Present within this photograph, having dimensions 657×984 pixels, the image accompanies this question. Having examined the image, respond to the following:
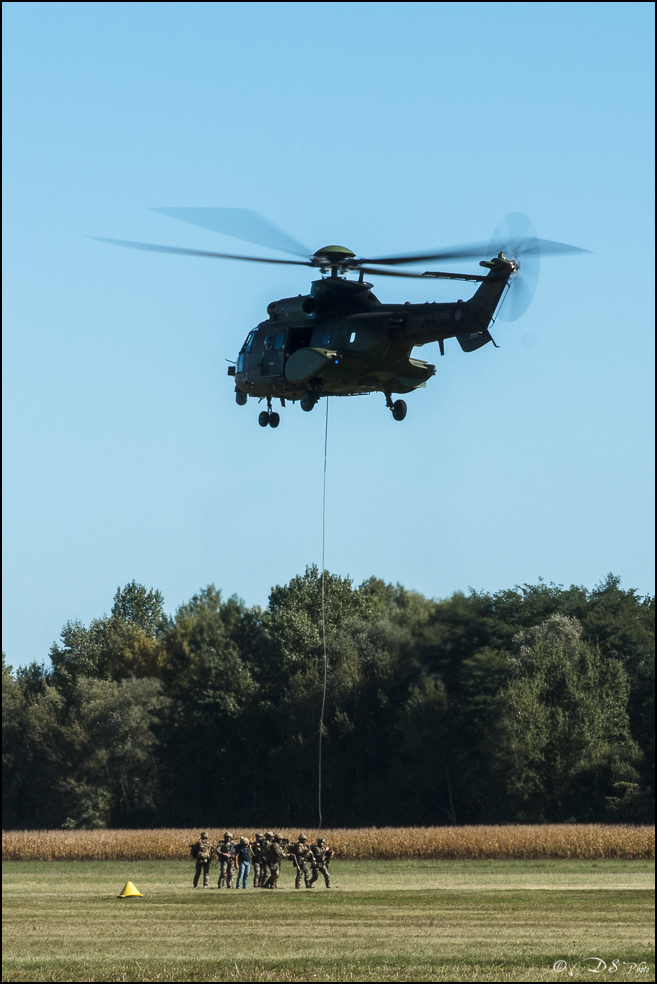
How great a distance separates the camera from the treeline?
6275 cm

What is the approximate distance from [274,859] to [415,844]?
13.4 m

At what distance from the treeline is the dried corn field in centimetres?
1177

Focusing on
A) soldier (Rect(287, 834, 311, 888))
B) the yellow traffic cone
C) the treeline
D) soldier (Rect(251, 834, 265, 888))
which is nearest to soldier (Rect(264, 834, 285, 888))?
soldier (Rect(251, 834, 265, 888))

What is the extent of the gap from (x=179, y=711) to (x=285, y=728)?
679 cm

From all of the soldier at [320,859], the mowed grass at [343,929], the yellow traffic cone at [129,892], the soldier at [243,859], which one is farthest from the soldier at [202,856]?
the soldier at [320,859]

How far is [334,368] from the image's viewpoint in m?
28.2

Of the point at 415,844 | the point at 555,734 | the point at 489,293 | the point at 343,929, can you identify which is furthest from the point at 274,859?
the point at 555,734

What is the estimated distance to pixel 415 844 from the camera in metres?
49.1

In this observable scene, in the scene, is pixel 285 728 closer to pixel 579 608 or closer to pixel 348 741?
pixel 348 741

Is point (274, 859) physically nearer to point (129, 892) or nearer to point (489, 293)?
point (129, 892)

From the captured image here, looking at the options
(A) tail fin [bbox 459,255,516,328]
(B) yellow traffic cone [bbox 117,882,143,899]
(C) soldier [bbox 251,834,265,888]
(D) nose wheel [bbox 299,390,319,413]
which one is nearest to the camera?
(A) tail fin [bbox 459,255,516,328]

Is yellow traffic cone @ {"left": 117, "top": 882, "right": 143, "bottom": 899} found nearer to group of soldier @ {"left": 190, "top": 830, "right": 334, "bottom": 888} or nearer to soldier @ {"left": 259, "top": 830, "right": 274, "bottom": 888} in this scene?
group of soldier @ {"left": 190, "top": 830, "right": 334, "bottom": 888}

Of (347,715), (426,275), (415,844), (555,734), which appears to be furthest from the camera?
(347,715)

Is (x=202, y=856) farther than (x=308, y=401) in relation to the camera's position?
Yes
